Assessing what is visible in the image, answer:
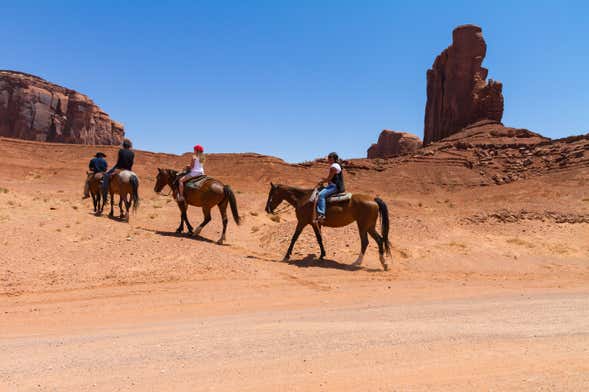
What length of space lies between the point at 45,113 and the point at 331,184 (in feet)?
323

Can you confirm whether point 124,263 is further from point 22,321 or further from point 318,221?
point 318,221

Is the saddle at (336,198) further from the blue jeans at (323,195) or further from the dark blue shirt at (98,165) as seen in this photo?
the dark blue shirt at (98,165)

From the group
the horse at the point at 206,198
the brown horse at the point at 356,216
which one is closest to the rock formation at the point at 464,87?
the brown horse at the point at 356,216

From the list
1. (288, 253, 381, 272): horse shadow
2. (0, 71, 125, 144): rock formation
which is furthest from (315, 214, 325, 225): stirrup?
(0, 71, 125, 144): rock formation

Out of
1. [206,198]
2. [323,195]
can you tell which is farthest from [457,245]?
[206,198]

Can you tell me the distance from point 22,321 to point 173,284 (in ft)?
9.80

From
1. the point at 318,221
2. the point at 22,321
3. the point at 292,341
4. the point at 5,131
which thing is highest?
the point at 5,131

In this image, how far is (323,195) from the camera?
12164mm

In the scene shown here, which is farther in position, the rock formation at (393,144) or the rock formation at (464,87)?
the rock formation at (393,144)

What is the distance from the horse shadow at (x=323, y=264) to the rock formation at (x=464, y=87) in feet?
223

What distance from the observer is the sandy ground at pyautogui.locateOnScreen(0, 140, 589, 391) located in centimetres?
391

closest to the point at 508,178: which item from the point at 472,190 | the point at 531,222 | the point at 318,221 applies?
the point at 472,190

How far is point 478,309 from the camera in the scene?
22.6 feet

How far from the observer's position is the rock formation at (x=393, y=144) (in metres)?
102
